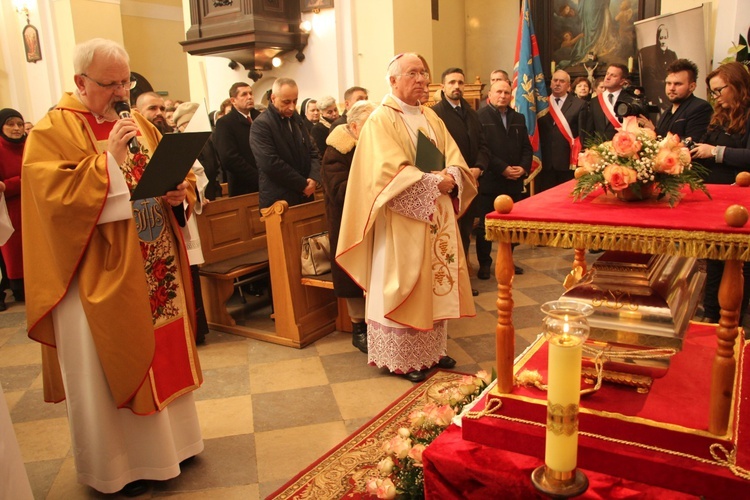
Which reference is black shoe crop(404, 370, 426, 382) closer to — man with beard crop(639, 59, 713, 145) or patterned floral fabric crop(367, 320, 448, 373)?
patterned floral fabric crop(367, 320, 448, 373)

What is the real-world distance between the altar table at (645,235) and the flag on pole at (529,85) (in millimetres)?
5070

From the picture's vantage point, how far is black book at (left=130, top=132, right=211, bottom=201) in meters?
2.43

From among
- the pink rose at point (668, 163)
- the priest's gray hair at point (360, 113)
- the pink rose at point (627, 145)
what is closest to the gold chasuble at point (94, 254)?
the priest's gray hair at point (360, 113)

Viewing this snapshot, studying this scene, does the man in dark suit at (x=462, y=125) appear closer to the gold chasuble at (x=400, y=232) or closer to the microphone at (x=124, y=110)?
the gold chasuble at (x=400, y=232)

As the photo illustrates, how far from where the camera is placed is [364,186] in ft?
11.8

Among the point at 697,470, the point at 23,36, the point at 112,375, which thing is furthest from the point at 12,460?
the point at 23,36

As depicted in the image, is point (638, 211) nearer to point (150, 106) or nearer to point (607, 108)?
point (150, 106)

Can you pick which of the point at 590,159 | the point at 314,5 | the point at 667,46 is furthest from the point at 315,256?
the point at 667,46

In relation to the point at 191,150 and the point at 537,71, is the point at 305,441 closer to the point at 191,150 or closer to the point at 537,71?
the point at 191,150

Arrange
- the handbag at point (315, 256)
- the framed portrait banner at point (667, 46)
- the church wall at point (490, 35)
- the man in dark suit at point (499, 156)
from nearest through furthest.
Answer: the handbag at point (315, 256) → the man in dark suit at point (499, 156) → the framed portrait banner at point (667, 46) → the church wall at point (490, 35)

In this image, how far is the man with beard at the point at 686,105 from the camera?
4.39 metres

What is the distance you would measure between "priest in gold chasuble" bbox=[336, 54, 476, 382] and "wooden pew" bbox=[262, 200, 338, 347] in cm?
74

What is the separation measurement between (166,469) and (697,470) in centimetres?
204

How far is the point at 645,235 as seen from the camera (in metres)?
1.74
